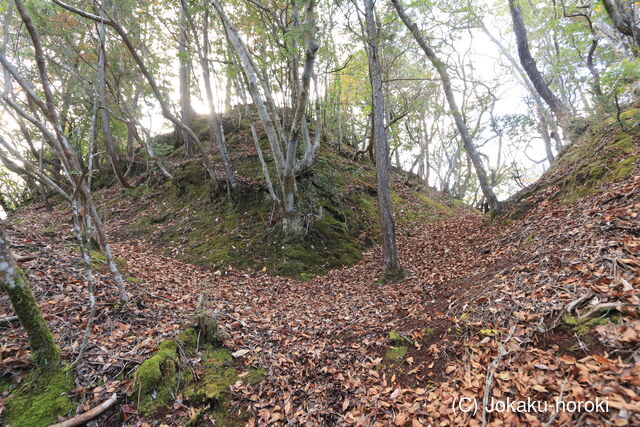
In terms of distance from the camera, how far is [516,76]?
16.7 meters

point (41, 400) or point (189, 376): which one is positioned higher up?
point (41, 400)

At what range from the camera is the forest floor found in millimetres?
2420

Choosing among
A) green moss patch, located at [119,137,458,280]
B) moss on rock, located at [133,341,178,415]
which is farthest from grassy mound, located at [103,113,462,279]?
moss on rock, located at [133,341,178,415]

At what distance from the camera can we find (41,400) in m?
2.59

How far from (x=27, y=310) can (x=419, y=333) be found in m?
4.43

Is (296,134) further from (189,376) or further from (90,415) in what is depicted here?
(90,415)

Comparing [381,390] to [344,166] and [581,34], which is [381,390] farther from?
[581,34]

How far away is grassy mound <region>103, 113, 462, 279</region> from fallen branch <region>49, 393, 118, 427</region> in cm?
519

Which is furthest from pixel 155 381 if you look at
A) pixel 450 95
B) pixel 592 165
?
pixel 450 95

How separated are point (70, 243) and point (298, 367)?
17.1 feet

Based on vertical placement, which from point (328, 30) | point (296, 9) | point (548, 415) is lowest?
point (548, 415)

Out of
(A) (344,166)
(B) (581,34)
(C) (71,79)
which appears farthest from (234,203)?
(B) (581,34)

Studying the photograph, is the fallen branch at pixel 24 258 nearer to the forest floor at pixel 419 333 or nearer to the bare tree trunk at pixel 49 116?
the forest floor at pixel 419 333

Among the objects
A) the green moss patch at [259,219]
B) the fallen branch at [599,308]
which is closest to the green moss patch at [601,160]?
the fallen branch at [599,308]
